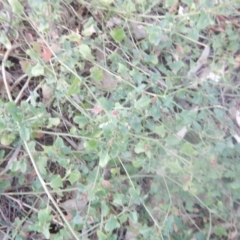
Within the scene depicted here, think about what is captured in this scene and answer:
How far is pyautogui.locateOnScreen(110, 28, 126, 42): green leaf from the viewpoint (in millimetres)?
1391

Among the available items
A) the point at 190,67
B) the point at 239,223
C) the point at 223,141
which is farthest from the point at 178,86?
the point at 239,223

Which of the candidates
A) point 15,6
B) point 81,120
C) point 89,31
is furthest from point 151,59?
point 15,6

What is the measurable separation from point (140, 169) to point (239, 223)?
0.32 metres

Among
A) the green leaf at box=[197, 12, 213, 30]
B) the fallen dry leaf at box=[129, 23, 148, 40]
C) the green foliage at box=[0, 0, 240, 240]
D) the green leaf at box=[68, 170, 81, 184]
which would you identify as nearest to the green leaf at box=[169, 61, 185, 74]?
the green foliage at box=[0, 0, 240, 240]

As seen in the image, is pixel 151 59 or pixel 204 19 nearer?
pixel 204 19

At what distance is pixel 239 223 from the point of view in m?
1.40

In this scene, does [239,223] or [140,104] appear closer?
[140,104]

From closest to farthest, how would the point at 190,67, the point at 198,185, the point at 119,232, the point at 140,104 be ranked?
the point at 140,104 → the point at 198,185 → the point at 119,232 → the point at 190,67

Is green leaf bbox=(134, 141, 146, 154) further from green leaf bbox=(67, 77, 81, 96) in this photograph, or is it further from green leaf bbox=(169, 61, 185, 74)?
green leaf bbox=(169, 61, 185, 74)

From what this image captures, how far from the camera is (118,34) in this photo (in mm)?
1394

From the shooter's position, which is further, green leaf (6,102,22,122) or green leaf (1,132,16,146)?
green leaf (1,132,16,146)

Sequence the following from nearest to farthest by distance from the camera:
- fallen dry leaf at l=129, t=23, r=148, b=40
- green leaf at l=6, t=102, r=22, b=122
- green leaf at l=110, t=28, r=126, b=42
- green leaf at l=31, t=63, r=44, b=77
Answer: green leaf at l=6, t=102, r=22, b=122 → green leaf at l=31, t=63, r=44, b=77 → green leaf at l=110, t=28, r=126, b=42 → fallen dry leaf at l=129, t=23, r=148, b=40

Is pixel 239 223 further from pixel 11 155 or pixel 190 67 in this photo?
pixel 11 155

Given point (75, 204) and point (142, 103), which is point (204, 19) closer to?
point (142, 103)
